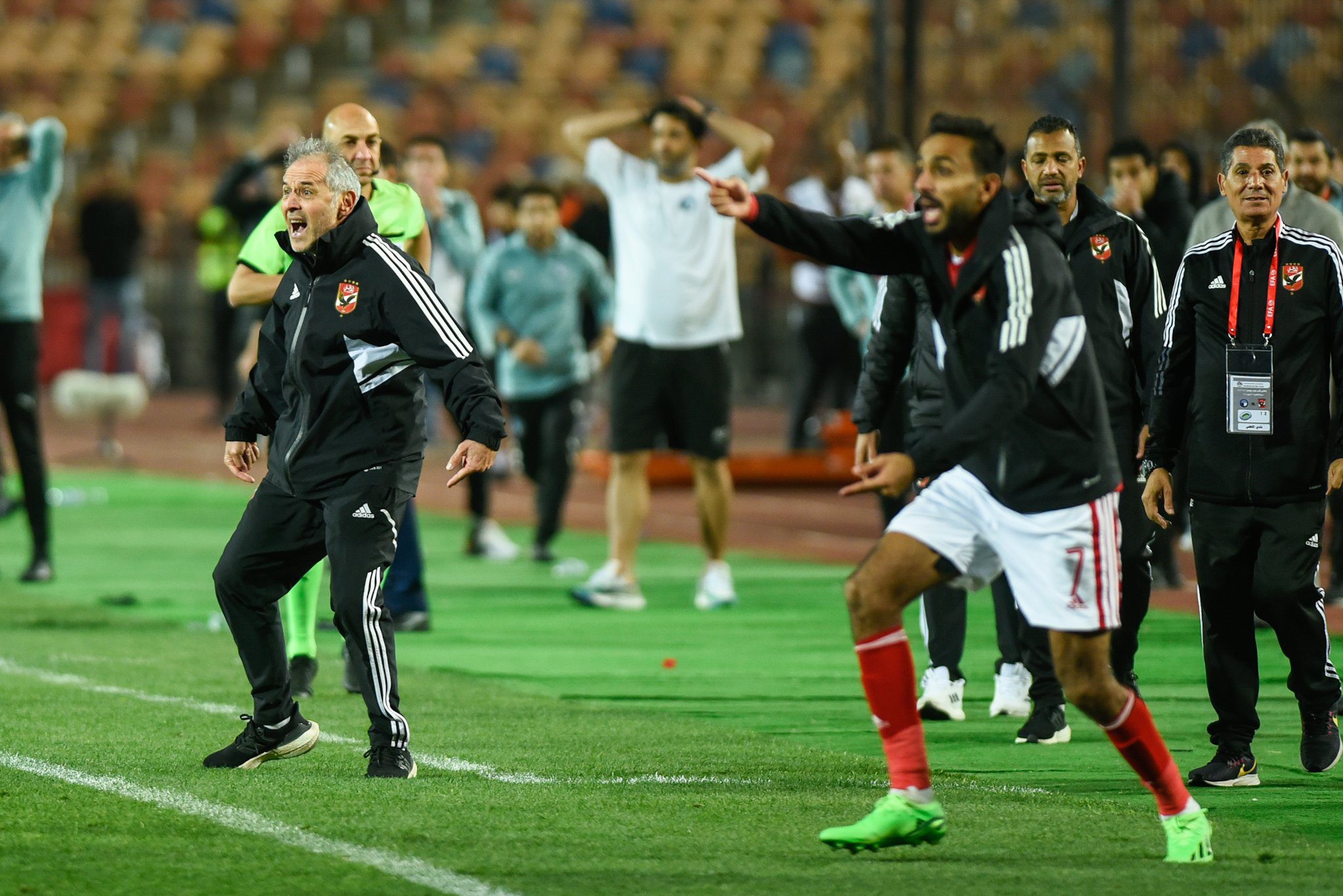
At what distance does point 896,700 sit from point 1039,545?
56 cm

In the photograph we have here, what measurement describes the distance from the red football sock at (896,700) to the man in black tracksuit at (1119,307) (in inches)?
71.0

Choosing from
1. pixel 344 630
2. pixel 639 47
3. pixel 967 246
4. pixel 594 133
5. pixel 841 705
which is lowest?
pixel 841 705

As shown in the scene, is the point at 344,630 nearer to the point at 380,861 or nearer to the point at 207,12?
the point at 380,861

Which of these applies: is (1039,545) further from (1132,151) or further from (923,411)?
(1132,151)

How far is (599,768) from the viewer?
6848mm

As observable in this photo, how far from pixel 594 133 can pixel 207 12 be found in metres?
21.6

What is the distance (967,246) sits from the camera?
5.55 m

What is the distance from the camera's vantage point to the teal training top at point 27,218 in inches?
456

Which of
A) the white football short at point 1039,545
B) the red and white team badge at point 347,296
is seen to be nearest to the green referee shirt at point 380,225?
the red and white team badge at point 347,296

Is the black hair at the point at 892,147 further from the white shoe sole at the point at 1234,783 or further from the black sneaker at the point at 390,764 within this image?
the black sneaker at the point at 390,764

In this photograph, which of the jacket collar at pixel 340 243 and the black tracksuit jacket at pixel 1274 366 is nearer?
the jacket collar at pixel 340 243

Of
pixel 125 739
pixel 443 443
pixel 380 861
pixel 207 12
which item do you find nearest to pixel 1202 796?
pixel 380 861

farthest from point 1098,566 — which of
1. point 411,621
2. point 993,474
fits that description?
point 411,621

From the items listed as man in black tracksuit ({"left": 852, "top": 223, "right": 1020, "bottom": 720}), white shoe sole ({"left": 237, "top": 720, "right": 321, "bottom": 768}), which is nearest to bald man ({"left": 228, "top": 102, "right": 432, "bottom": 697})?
white shoe sole ({"left": 237, "top": 720, "right": 321, "bottom": 768})
